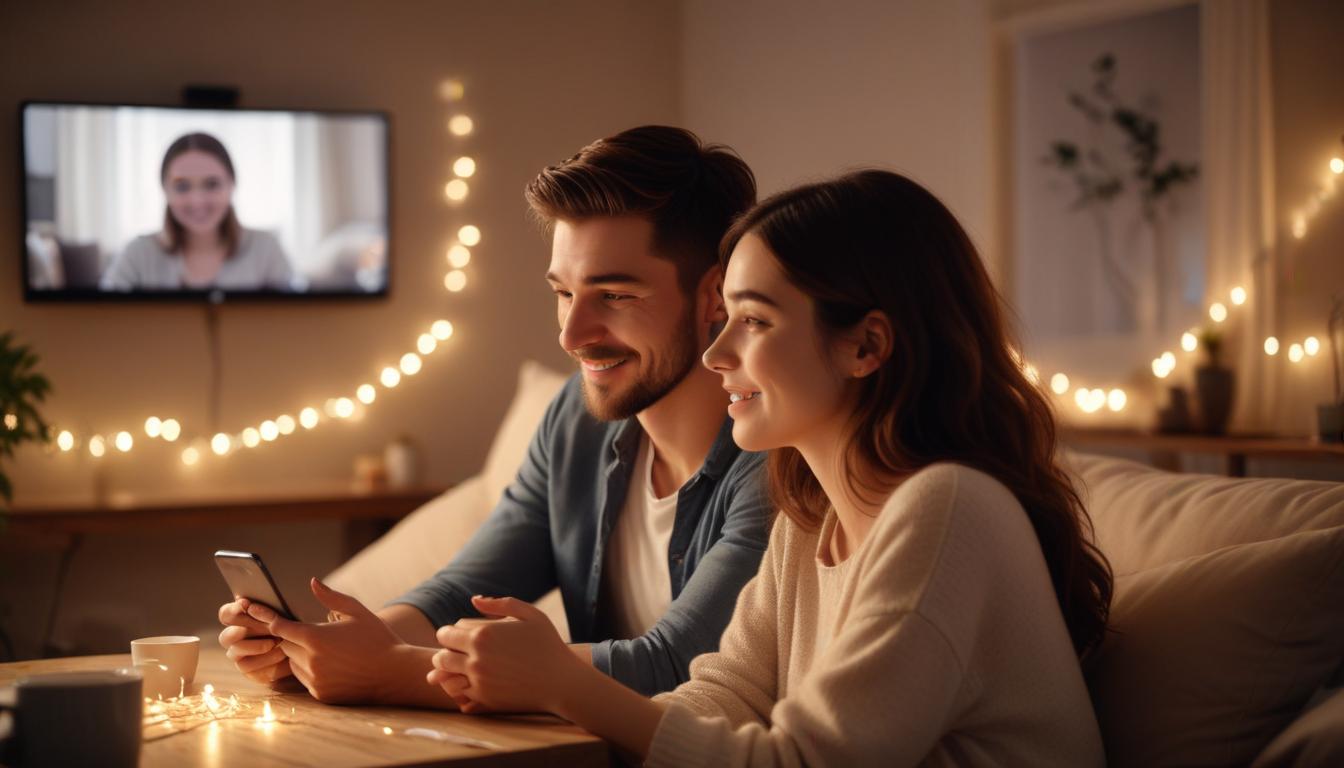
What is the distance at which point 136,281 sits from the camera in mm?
3957

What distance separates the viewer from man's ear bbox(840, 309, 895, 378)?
1.26 meters

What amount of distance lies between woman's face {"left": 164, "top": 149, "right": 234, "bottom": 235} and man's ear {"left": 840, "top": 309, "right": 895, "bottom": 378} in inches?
125

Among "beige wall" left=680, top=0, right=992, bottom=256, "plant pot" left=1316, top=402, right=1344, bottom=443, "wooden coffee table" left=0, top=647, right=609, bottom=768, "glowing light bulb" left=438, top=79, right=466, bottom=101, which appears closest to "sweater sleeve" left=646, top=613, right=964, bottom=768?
"wooden coffee table" left=0, top=647, right=609, bottom=768

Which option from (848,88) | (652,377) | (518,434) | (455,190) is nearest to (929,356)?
(652,377)

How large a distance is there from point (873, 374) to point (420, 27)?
3.54 meters

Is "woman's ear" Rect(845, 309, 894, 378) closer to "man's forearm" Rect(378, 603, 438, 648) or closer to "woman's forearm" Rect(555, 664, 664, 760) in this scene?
"woman's forearm" Rect(555, 664, 664, 760)

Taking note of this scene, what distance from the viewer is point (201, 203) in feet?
13.2

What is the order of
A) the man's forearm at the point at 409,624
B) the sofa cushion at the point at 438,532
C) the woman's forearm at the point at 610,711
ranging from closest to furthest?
the woman's forearm at the point at 610,711 < the man's forearm at the point at 409,624 < the sofa cushion at the point at 438,532

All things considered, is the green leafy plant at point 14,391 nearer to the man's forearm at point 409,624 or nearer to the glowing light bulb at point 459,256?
the glowing light bulb at point 459,256

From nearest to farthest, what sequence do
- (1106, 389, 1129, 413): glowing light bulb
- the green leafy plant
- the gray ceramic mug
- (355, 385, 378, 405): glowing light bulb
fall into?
the gray ceramic mug
the green leafy plant
(1106, 389, 1129, 413): glowing light bulb
(355, 385, 378, 405): glowing light bulb

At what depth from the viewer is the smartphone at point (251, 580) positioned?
1375 mm

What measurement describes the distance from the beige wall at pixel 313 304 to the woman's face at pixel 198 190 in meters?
0.25

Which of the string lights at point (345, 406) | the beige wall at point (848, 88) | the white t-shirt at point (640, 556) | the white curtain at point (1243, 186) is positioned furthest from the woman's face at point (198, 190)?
the white curtain at point (1243, 186)

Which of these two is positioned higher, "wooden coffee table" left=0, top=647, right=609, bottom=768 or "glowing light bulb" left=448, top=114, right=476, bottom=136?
"glowing light bulb" left=448, top=114, right=476, bottom=136
